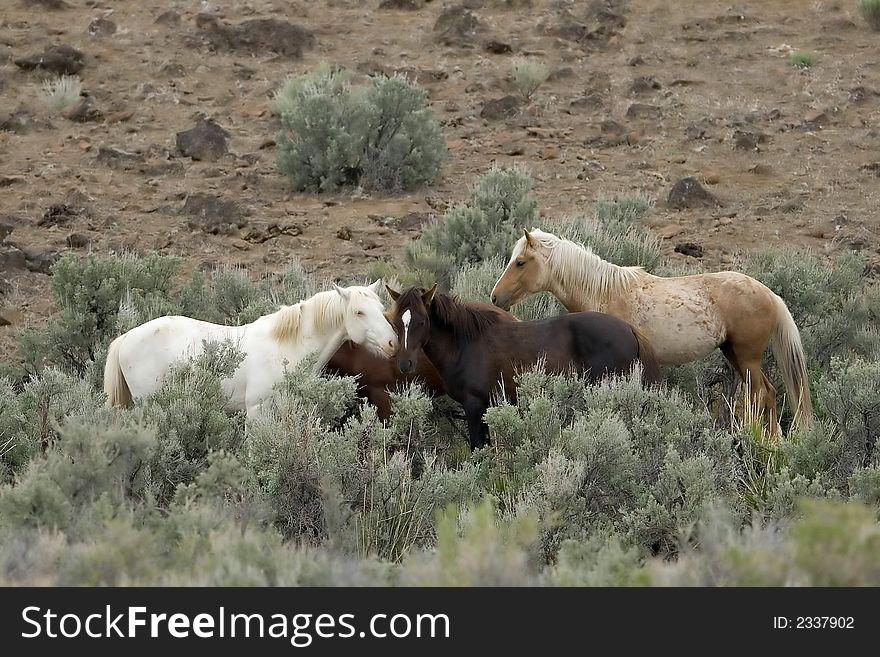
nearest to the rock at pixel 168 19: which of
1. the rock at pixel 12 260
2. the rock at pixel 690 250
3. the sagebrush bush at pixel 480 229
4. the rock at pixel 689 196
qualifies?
the rock at pixel 12 260

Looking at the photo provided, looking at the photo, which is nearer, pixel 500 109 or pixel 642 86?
pixel 500 109

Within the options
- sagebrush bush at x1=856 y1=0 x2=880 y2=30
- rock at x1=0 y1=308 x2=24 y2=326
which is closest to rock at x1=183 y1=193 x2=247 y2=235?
rock at x1=0 y1=308 x2=24 y2=326

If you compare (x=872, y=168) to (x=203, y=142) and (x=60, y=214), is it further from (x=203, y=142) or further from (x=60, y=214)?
(x=60, y=214)

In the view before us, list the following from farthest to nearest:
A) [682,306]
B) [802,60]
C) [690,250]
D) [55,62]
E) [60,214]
→ [802,60], [55,62], [60,214], [690,250], [682,306]

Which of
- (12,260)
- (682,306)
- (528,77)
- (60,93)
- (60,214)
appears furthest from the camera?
(528,77)

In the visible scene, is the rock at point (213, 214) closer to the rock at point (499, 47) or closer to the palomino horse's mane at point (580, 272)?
the palomino horse's mane at point (580, 272)

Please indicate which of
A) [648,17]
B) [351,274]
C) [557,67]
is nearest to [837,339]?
[351,274]

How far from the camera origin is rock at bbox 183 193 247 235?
47.7 ft

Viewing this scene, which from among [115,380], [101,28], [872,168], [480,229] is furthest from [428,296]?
[101,28]

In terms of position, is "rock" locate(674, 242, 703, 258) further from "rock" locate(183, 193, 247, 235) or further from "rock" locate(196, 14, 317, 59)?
"rock" locate(196, 14, 317, 59)

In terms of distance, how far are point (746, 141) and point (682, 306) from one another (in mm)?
8393

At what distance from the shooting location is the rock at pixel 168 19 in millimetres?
20969

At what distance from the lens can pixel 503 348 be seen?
8.42 metres
